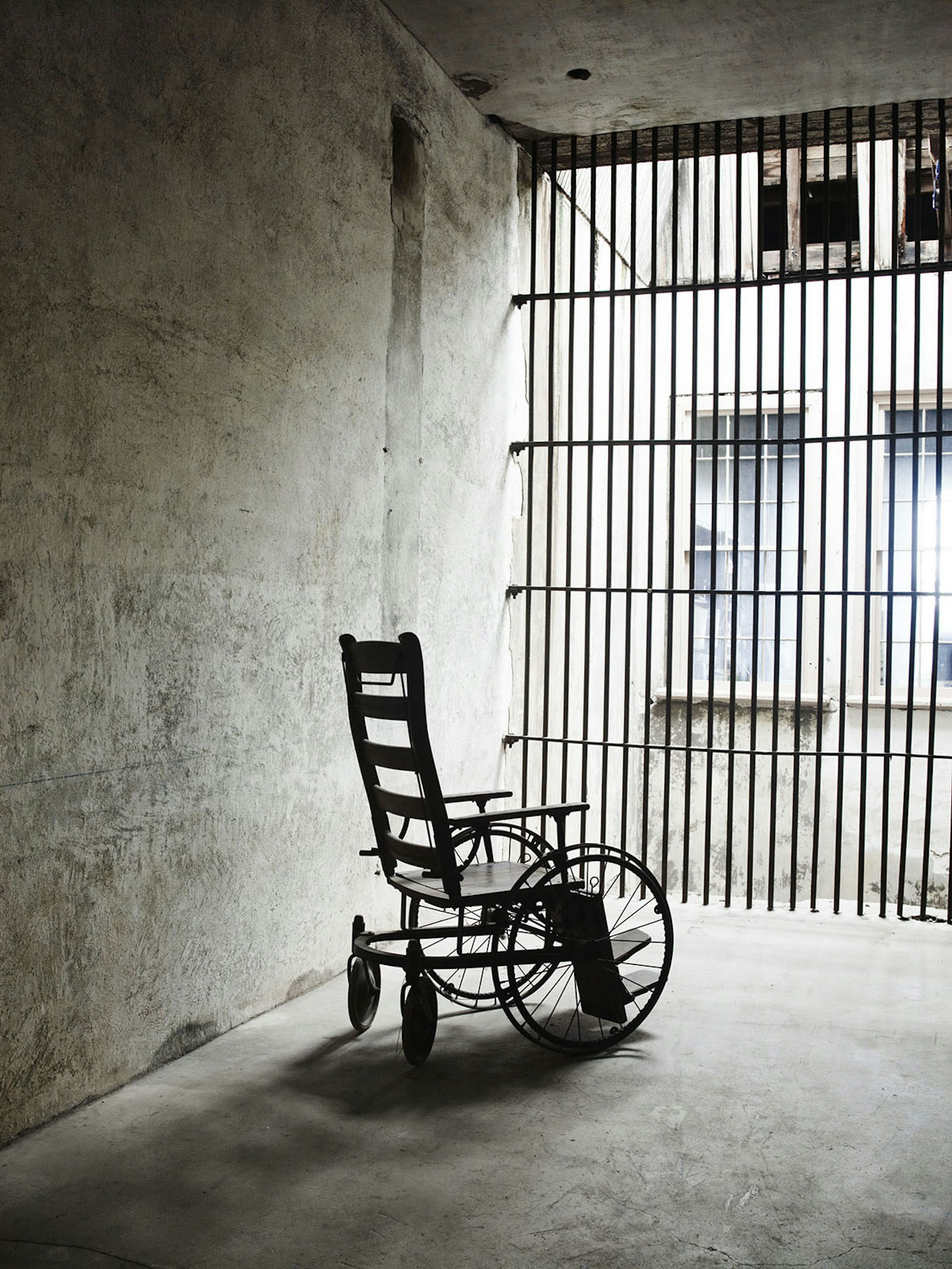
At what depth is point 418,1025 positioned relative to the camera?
129 inches

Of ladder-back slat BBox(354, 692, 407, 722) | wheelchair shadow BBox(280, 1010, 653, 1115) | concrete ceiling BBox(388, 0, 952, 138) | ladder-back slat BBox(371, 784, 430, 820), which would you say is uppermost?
concrete ceiling BBox(388, 0, 952, 138)

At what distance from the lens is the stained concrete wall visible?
2.84 m

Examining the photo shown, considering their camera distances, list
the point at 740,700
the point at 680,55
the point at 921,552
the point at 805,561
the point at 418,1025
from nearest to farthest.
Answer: the point at 418,1025, the point at 680,55, the point at 805,561, the point at 921,552, the point at 740,700

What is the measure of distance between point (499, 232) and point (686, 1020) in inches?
152

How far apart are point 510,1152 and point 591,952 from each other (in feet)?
2.60

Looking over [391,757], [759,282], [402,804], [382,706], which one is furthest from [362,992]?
[759,282]

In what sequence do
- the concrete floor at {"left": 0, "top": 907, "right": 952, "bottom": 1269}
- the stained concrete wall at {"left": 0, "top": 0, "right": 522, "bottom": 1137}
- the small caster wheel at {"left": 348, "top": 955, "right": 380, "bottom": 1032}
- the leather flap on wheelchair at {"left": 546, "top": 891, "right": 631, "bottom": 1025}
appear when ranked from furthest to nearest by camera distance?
the small caster wheel at {"left": 348, "top": 955, "right": 380, "bottom": 1032} → the leather flap on wheelchair at {"left": 546, "top": 891, "right": 631, "bottom": 1025} → the stained concrete wall at {"left": 0, "top": 0, "right": 522, "bottom": 1137} → the concrete floor at {"left": 0, "top": 907, "right": 952, "bottom": 1269}

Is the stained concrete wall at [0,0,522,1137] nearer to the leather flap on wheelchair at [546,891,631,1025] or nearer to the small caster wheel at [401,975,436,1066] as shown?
the small caster wheel at [401,975,436,1066]

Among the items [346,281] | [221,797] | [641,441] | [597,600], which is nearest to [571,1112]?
[221,797]

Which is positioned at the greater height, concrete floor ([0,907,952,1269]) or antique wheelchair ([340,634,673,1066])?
antique wheelchair ([340,634,673,1066])

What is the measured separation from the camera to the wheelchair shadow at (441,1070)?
3090 mm

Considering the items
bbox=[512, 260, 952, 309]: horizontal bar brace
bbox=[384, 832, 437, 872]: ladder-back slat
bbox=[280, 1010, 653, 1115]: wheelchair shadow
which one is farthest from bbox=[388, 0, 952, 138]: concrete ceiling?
bbox=[280, 1010, 653, 1115]: wheelchair shadow

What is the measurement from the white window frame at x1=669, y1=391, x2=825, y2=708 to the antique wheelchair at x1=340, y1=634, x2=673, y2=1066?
3.99 meters

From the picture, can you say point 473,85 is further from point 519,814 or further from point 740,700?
point 740,700
